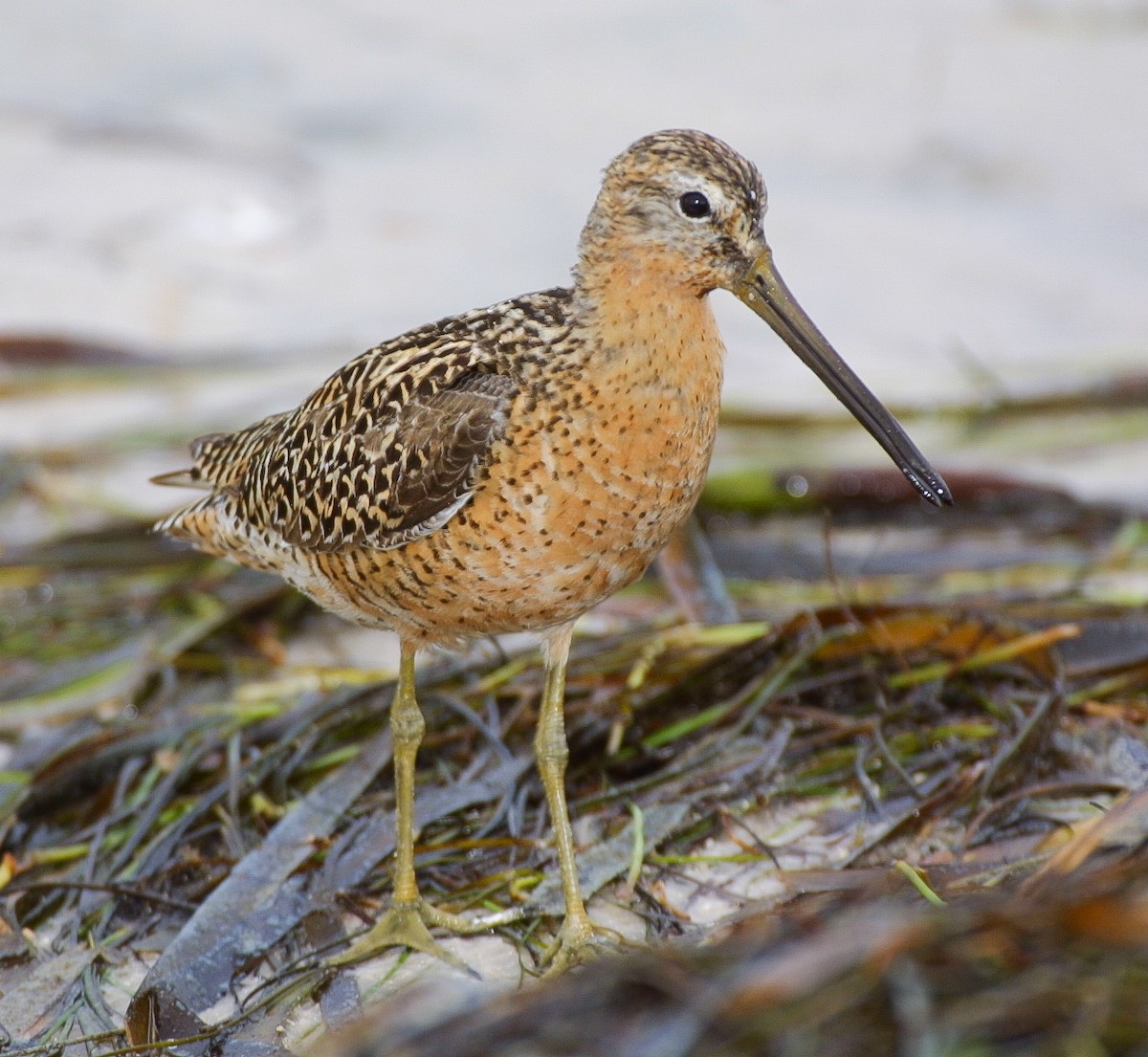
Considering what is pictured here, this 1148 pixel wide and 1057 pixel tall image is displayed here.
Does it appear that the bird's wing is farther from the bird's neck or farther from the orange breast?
the bird's neck

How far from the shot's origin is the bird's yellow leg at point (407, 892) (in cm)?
312

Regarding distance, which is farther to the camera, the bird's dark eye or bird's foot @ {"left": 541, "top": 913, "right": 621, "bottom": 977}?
bird's foot @ {"left": 541, "top": 913, "right": 621, "bottom": 977}

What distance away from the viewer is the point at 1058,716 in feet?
11.0

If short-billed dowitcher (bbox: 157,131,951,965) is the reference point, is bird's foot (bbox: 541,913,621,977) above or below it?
below

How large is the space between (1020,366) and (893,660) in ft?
8.69

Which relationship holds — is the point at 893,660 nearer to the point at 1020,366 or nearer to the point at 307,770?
the point at 307,770

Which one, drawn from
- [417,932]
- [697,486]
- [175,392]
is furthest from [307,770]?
[175,392]

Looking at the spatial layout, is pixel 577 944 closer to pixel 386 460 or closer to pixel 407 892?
pixel 407 892

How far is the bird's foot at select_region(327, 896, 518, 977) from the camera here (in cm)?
309

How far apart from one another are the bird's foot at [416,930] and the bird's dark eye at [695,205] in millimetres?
1408

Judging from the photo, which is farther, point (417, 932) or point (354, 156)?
point (354, 156)

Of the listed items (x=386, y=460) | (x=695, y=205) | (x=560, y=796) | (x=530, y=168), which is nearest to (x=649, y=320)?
(x=695, y=205)

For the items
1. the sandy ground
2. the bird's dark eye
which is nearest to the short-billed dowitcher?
the bird's dark eye

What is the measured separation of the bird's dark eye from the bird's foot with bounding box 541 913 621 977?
4.42 ft
